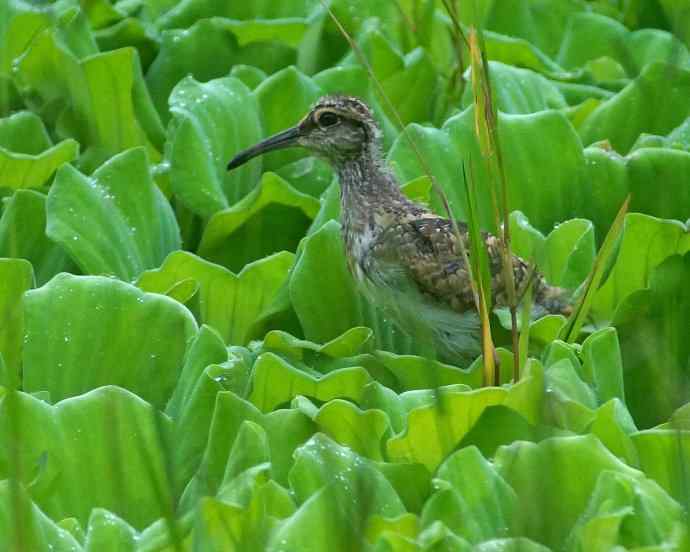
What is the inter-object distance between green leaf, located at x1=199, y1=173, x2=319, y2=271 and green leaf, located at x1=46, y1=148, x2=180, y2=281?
139mm

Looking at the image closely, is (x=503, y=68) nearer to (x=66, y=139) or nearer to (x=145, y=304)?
(x=66, y=139)

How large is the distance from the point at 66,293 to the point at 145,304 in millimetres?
198

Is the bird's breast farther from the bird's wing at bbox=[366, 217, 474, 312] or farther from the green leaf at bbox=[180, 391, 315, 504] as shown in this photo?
the green leaf at bbox=[180, 391, 315, 504]

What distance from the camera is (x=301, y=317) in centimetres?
489

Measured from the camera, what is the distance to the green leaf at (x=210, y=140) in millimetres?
5457

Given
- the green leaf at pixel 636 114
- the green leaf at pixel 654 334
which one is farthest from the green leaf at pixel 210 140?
the green leaf at pixel 654 334

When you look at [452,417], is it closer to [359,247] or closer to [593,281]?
[593,281]

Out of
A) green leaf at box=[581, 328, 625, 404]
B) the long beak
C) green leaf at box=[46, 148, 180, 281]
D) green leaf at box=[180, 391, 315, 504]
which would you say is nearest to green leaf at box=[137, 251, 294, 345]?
green leaf at box=[46, 148, 180, 281]

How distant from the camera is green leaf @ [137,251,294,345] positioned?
193 inches

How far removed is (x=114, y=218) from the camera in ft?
17.0

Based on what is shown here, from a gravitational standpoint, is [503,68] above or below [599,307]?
above

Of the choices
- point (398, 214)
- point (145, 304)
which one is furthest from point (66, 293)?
point (398, 214)

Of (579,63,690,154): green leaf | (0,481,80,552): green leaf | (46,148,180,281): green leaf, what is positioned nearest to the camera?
(0,481,80,552): green leaf

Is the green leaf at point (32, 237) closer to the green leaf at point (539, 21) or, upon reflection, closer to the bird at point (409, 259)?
the bird at point (409, 259)
